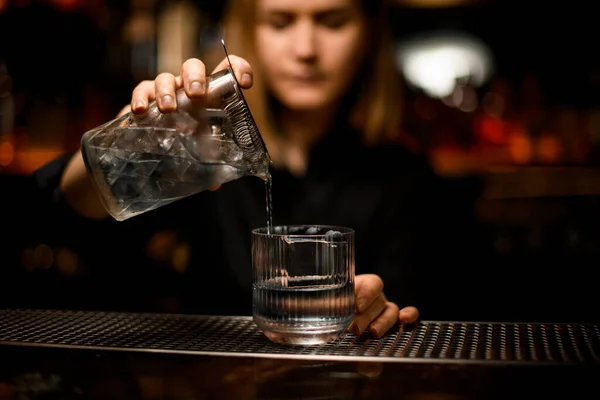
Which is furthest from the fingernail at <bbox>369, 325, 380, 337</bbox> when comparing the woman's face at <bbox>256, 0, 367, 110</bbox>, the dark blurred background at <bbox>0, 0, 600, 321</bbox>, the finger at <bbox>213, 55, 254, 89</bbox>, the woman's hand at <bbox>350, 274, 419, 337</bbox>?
the dark blurred background at <bbox>0, 0, 600, 321</bbox>

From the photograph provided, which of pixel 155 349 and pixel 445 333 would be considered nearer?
pixel 155 349

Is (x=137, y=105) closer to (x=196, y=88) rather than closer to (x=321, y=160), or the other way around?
(x=196, y=88)

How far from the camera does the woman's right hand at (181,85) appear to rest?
1.00m

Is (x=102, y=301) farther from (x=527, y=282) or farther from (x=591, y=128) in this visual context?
(x=591, y=128)

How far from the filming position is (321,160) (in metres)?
2.04

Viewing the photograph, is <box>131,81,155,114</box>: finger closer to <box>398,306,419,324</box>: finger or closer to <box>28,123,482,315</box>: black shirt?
<box>398,306,419,324</box>: finger

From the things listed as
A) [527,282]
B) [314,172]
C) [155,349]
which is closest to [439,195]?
[314,172]

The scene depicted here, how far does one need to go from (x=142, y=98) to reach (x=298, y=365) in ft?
1.41

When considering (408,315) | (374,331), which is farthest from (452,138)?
(374,331)

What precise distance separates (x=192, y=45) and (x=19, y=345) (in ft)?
6.19

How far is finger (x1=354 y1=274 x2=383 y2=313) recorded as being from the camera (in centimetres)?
107

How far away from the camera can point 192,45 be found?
2.70 meters

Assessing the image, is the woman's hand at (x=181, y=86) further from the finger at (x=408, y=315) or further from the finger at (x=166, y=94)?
the finger at (x=408, y=315)

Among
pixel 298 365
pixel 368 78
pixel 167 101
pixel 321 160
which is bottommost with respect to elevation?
pixel 298 365
